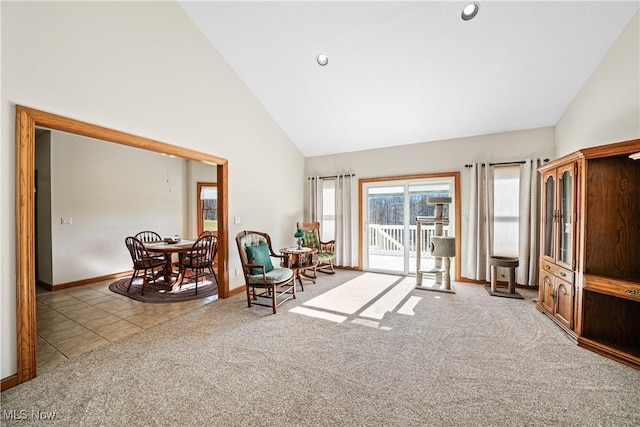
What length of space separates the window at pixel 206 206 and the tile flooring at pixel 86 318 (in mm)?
2657

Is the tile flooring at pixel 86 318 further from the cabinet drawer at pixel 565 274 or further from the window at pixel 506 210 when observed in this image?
the window at pixel 506 210

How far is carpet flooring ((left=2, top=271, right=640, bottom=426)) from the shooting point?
5.42ft

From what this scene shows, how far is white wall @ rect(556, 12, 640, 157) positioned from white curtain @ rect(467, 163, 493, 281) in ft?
3.72

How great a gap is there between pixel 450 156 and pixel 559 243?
7.47 ft

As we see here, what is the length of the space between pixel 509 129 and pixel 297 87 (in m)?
3.64

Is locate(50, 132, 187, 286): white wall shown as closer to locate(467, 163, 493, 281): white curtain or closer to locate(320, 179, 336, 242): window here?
locate(320, 179, 336, 242): window

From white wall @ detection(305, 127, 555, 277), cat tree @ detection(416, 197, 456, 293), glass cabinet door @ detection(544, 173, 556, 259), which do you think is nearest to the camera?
glass cabinet door @ detection(544, 173, 556, 259)

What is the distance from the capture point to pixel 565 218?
296 centimetres

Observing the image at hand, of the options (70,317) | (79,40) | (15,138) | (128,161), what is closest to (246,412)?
(15,138)

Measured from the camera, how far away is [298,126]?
202 inches

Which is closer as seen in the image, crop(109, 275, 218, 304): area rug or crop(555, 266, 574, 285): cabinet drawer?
crop(555, 266, 574, 285): cabinet drawer

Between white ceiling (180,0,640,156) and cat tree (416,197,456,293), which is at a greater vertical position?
white ceiling (180,0,640,156)

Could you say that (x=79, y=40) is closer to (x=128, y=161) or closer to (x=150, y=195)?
(x=128, y=161)

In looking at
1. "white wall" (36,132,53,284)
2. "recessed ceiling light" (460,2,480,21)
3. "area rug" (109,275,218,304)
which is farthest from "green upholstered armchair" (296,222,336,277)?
"white wall" (36,132,53,284)
